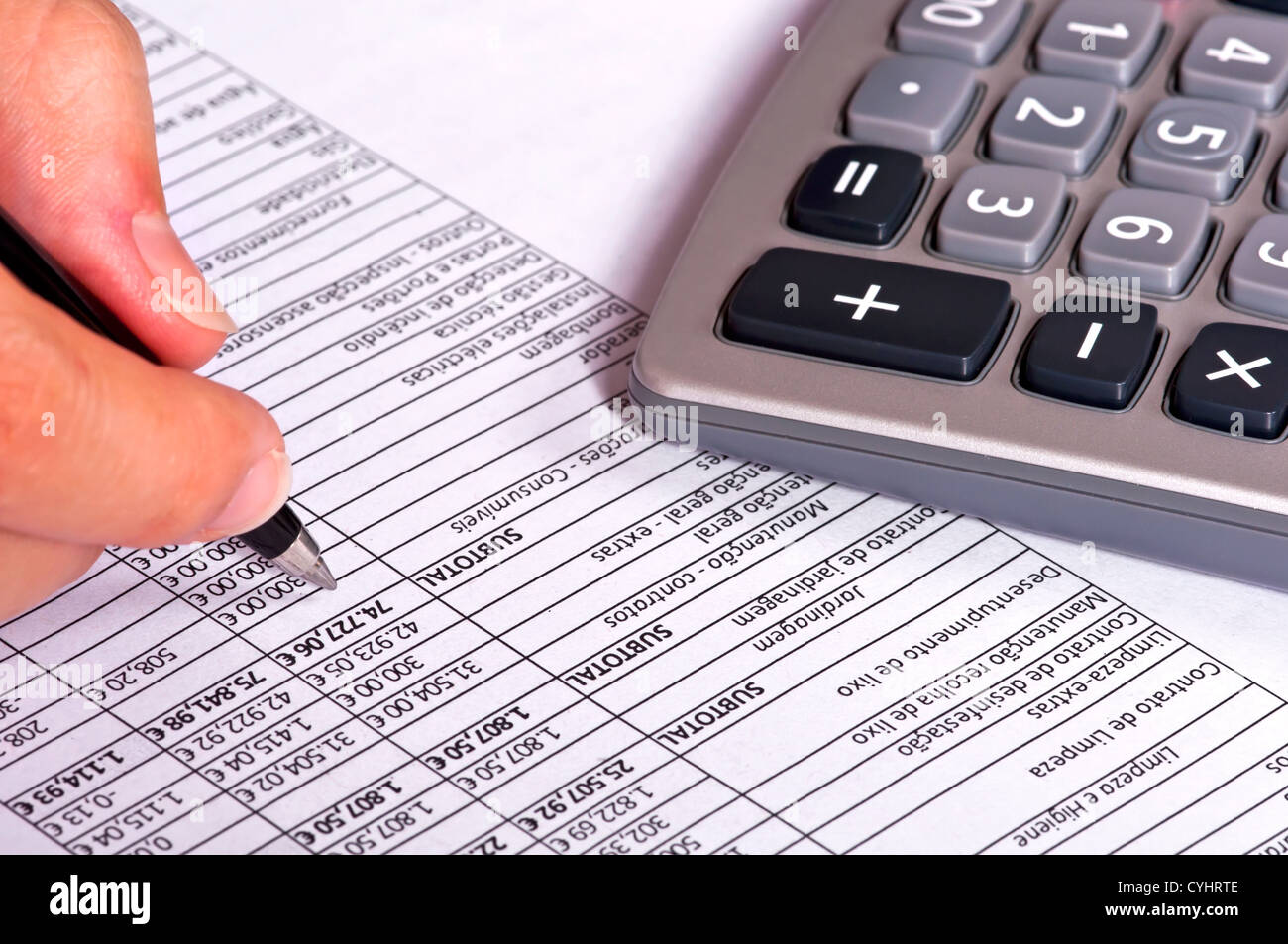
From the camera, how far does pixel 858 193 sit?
487mm

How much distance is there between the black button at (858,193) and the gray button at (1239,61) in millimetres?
105

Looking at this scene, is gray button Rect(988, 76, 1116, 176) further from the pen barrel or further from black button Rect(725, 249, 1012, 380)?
the pen barrel

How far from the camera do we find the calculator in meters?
0.42

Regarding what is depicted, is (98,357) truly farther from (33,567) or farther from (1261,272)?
(1261,272)

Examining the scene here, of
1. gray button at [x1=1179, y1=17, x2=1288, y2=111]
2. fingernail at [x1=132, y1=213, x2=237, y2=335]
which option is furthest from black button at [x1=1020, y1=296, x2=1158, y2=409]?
fingernail at [x1=132, y1=213, x2=237, y2=335]

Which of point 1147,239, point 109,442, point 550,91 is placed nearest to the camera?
point 109,442

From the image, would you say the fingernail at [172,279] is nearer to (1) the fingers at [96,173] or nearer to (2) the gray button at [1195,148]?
(1) the fingers at [96,173]

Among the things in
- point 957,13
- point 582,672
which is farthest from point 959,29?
point 582,672

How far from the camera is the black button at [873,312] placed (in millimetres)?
440

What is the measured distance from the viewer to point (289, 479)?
41 cm

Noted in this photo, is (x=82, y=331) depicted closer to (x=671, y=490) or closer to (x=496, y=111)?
(x=671, y=490)

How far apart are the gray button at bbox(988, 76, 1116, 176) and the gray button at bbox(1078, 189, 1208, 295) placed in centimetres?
3

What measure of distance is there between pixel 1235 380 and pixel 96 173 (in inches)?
12.5
